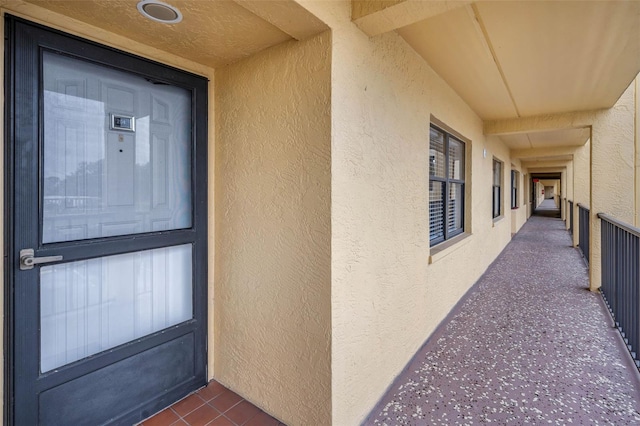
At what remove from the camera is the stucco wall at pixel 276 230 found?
1.70 meters

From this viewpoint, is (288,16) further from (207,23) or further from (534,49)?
(534,49)

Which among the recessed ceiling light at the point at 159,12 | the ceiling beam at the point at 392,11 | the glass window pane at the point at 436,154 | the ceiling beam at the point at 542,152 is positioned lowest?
the glass window pane at the point at 436,154

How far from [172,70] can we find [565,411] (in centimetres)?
330

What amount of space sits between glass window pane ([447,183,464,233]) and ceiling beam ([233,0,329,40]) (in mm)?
2843

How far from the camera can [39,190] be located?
1532mm

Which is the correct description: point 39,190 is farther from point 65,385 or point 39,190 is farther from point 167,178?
point 65,385

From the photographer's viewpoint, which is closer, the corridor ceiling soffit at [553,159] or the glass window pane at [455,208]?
the glass window pane at [455,208]

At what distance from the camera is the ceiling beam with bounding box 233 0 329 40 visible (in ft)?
4.65

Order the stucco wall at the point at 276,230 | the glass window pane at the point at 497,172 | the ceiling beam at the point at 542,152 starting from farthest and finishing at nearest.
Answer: the ceiling beam at the point at 542,152
the glass window pane at the point at 497,172
the stucco wall at the point at 276,230

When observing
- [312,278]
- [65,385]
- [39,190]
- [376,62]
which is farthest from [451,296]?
[39,190]

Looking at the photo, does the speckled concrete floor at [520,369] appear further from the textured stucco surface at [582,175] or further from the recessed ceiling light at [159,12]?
the textured stucco surface at [582,175]

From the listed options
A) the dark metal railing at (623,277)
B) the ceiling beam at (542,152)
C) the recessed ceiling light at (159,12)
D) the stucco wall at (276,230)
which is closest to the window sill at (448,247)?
the dark metal railing at (623,277)

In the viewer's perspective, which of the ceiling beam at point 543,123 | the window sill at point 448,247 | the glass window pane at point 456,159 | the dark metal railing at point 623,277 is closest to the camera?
the dark metal railing at point 623,277

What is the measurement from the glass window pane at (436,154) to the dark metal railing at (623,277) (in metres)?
1.67
